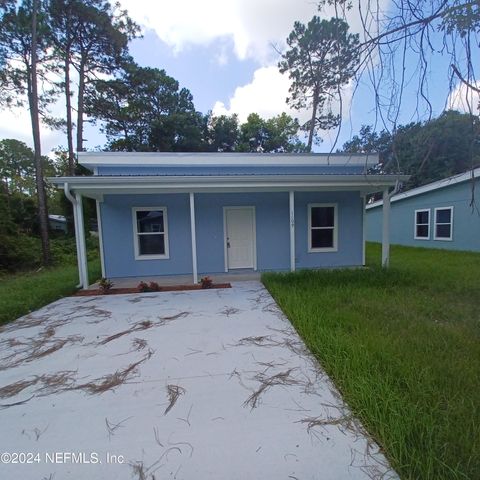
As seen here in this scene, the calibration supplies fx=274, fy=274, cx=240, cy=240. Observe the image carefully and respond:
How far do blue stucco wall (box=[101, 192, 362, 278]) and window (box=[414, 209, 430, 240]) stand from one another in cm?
719

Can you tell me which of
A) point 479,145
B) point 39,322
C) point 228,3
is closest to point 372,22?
point 228,3

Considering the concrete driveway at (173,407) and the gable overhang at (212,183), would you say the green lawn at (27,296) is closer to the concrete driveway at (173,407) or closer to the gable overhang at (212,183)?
the concrete driveway at (173,407)

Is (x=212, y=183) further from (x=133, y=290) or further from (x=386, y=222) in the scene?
(x=386, y=222)

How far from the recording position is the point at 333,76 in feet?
10.1

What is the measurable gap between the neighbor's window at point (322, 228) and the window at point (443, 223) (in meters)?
7.09

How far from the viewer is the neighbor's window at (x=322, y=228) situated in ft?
26.9

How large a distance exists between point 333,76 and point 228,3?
1.51m

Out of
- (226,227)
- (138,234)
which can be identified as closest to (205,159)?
(226,227)

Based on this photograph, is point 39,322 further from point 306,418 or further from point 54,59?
point 54,59

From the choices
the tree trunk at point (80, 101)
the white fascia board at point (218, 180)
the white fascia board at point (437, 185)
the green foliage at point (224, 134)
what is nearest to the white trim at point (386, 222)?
the white fascia board at point (218, 180)

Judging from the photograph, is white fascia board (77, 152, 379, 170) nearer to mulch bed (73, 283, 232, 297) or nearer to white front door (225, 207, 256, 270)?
white front door (225, 207, 256, 270)

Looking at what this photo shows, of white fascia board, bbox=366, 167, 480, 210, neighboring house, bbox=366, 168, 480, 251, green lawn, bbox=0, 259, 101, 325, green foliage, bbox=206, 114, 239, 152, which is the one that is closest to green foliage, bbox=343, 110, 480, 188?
green lawn, bbox=0, 259, 101, 325

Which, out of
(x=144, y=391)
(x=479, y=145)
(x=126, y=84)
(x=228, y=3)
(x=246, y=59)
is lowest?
(x=144, y=391)

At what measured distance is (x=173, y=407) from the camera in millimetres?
2328
